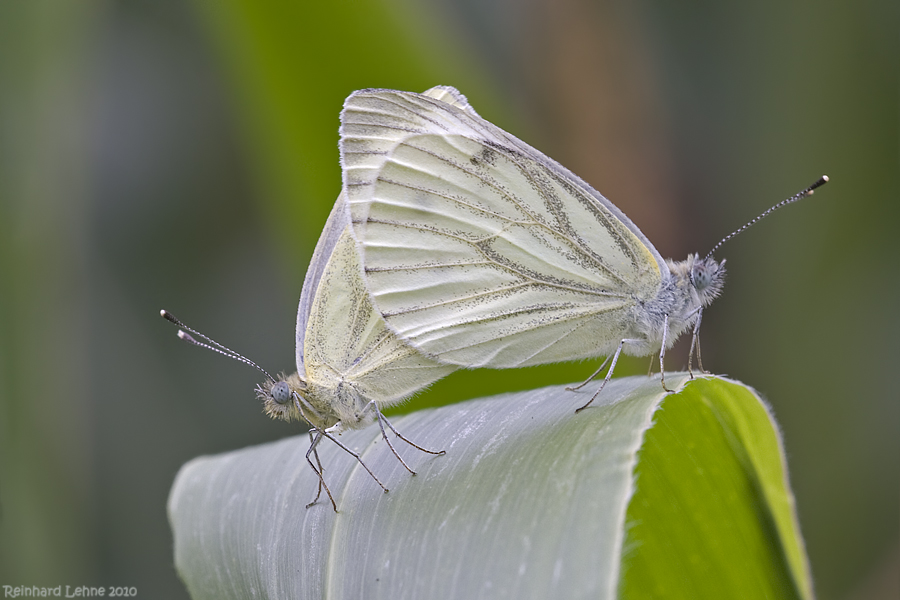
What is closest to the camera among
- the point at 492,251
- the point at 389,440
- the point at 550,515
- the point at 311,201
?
the point at 550,515

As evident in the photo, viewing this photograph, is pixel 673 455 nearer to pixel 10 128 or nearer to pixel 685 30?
pixel 10 128

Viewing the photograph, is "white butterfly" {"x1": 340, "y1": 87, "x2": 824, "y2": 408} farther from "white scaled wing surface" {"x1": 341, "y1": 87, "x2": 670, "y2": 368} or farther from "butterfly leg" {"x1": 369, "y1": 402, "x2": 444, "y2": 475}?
"butterfly leg" {"x1": 369, "y1": 402, "x2": 444, "y2": 475}

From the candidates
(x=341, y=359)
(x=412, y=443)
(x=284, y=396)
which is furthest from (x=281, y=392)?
(x=412, y=443)

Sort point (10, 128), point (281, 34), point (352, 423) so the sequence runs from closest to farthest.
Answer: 1. point (352, 423)
2. point (281, 34)
3. point (10, 128)

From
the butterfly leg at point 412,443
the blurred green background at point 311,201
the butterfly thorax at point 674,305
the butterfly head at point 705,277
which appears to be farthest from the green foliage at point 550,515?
the blurred green background at point 311,201

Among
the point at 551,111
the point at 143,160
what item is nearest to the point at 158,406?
the point at 143,160

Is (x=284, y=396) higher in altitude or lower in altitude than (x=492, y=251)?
lower

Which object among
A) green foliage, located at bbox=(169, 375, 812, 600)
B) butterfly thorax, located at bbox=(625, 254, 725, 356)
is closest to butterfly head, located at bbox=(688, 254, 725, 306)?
butterfly thorax, located at bbox=(625, 254, 725, 356)

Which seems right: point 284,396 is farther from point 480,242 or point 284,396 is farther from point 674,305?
point 674,305
